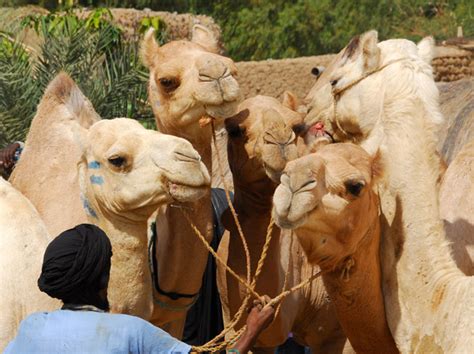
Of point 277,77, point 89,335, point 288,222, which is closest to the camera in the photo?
point 89,335

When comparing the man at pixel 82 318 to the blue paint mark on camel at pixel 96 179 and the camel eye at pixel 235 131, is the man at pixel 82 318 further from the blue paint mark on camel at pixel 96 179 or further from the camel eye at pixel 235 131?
the camel eye at pixel 235 131

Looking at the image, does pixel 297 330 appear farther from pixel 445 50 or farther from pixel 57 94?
pixel 445 50

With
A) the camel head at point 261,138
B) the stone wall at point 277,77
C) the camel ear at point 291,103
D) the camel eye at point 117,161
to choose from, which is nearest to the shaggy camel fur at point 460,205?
the camel head at point 261,138

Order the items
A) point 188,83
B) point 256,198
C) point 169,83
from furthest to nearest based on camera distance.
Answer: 1. point 256,198
2. point 169,83
3. point 188,83

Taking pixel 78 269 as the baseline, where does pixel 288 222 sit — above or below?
below

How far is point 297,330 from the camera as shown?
26.7ft

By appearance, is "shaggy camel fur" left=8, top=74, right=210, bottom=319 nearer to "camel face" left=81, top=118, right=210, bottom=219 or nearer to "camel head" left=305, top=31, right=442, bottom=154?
"camel face" left=81, top=118, right=210, bottom=219

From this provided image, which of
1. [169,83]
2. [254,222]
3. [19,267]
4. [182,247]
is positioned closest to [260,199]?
[254,222]

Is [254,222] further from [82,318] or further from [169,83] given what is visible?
[82,318]

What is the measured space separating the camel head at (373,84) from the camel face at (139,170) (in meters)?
0.94

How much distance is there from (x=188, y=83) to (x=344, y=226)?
3.92 ft

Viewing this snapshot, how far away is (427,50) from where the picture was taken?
6.32 m

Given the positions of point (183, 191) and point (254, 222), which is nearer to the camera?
point (183, 191)

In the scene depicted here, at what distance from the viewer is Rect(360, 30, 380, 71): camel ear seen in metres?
6.36
